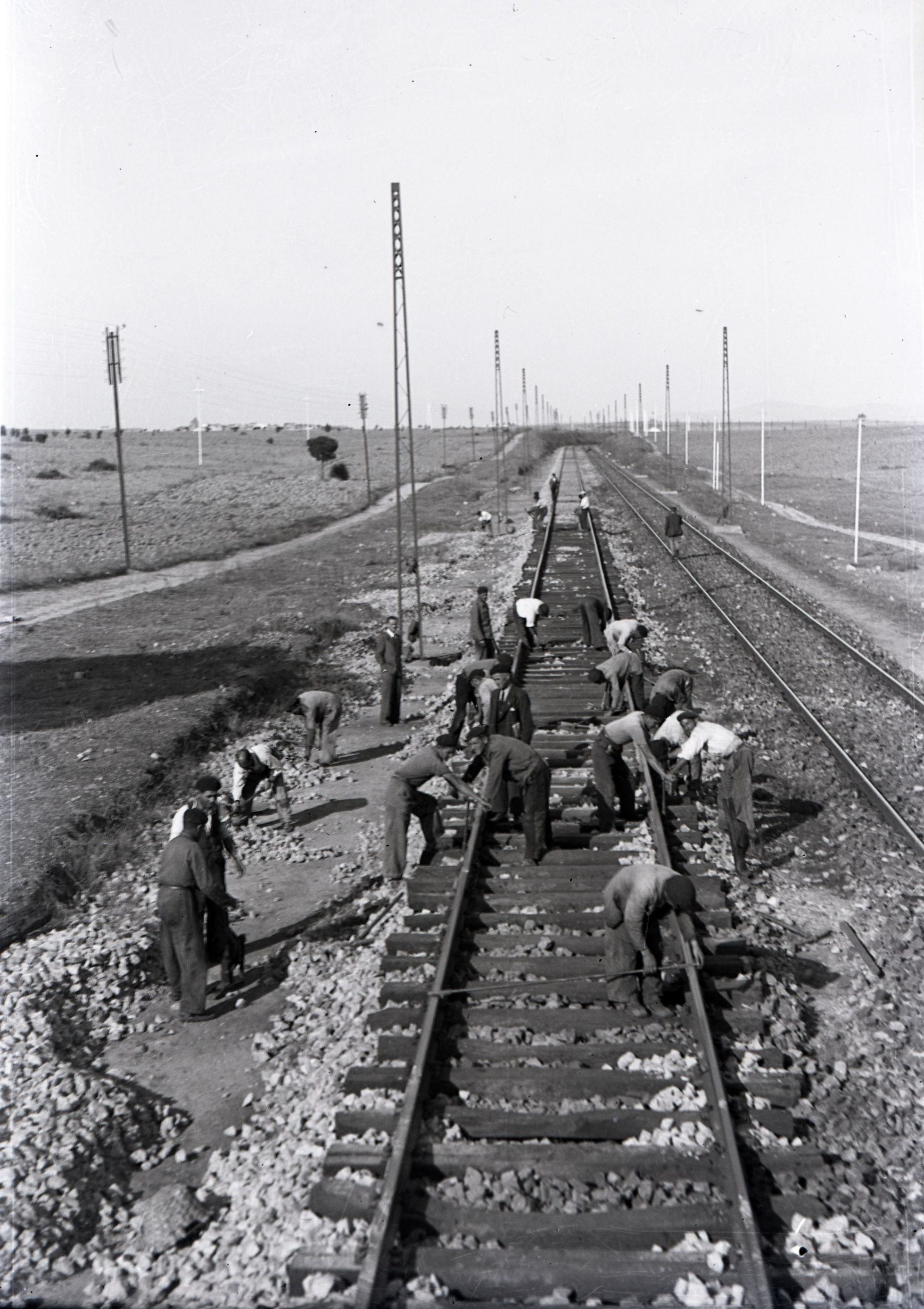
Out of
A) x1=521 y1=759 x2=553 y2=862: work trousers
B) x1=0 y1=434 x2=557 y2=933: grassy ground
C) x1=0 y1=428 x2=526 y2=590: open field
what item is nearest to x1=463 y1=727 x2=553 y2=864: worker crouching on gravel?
x1=521 y1=759 x2=553 y2=862: work trousers

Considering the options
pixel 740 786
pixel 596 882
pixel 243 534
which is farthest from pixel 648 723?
pixel 243 534

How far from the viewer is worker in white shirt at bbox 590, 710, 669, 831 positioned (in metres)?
10.0

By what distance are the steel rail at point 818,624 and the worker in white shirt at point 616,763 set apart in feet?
25.0

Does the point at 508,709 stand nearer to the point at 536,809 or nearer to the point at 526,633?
the point at 536,809

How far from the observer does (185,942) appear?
8039mm

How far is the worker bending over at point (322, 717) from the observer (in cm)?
1371

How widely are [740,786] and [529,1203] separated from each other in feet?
16.5

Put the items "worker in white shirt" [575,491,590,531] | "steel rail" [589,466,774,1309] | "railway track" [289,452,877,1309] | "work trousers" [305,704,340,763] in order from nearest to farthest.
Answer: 1. "steel rail" [589,466,774,1309]
2. "railway track" [289,452,877,1309]
3. "work trousers" [305,704,340,763]
4. "worker in white shirt" [575,491,590,531]

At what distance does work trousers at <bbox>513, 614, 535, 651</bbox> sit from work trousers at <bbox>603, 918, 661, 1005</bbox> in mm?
9985

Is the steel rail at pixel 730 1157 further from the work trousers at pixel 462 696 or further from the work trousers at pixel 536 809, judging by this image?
the work trousers at pixel 462 696

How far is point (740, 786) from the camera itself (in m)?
9.79

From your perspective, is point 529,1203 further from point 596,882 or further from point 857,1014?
point 596,882

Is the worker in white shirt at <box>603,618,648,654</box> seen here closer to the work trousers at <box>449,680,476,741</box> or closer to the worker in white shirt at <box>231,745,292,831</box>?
the work trousers at <box>449,680,476,741</box>

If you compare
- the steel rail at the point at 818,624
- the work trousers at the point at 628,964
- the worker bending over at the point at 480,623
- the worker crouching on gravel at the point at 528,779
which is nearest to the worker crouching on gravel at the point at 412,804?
the worker crouching on gravel at the point at 528,779
